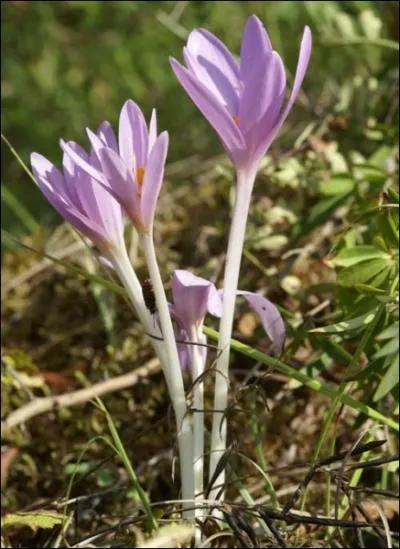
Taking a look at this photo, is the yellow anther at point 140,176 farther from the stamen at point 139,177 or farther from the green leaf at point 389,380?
the green leaf at point 389,380

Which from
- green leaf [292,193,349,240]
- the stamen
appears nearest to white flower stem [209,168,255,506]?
the stamen

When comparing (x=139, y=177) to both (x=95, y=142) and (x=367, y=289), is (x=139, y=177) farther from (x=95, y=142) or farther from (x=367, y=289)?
(x=367, y=289)

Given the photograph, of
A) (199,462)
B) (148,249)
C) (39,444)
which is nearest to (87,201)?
(148,249)

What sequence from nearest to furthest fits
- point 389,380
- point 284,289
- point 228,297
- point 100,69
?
point 228,297 → point 389,380 → point 284,289 → point 100,69

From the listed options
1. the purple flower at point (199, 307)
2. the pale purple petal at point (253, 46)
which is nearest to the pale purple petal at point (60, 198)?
the purple flower at point (199, 307)

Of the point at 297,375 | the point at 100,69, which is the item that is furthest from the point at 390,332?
the point at 100,69

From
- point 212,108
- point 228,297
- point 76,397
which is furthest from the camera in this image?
point 76,397

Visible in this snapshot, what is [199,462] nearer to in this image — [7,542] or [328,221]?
[7,542]

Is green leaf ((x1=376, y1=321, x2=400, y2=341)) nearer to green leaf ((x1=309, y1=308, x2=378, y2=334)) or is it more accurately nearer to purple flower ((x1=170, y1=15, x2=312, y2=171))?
green leaf ((x1=309, y1=308, x2=378, y2=334))
